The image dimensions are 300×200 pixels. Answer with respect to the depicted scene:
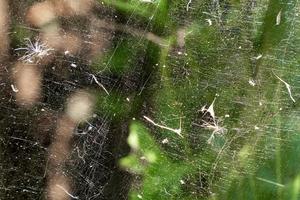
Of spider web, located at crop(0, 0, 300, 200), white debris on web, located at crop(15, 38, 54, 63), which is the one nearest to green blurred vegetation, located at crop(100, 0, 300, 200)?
spider web, located at crop(0, 0, 300, 200)

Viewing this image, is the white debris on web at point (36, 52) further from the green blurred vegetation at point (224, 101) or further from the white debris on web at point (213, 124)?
the white debris on web at point (213, 124)

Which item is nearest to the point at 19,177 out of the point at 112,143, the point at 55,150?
the point at 55,150

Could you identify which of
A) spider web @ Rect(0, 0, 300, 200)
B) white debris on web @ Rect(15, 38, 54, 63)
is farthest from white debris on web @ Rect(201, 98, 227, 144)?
white debris on web @ Rect(15, 38, 54, 63)

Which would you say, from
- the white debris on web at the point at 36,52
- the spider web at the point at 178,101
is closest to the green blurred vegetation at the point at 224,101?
the spider web at the point at 178,101

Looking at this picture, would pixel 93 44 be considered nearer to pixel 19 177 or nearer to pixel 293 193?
pixel 19 177

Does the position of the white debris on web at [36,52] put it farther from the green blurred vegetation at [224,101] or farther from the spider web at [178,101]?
the green blurred vegetation at [224,101]

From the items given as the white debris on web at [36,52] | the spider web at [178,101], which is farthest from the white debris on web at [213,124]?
the white debris on web at [36,52]

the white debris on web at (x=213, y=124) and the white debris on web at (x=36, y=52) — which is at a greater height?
the white debris on web at (x=36, y=52)

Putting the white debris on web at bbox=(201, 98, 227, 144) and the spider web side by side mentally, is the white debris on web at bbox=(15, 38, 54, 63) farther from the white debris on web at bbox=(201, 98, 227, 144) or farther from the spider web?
the white debris on web at bbox=(201, 98, 227, 144)

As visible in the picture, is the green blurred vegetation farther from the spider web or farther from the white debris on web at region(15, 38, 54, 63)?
the white debris on web at region(15, 38, 54, 63)

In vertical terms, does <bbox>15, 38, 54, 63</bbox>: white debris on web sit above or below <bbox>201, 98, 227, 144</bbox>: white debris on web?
above

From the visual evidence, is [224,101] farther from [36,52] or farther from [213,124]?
[36,52]
